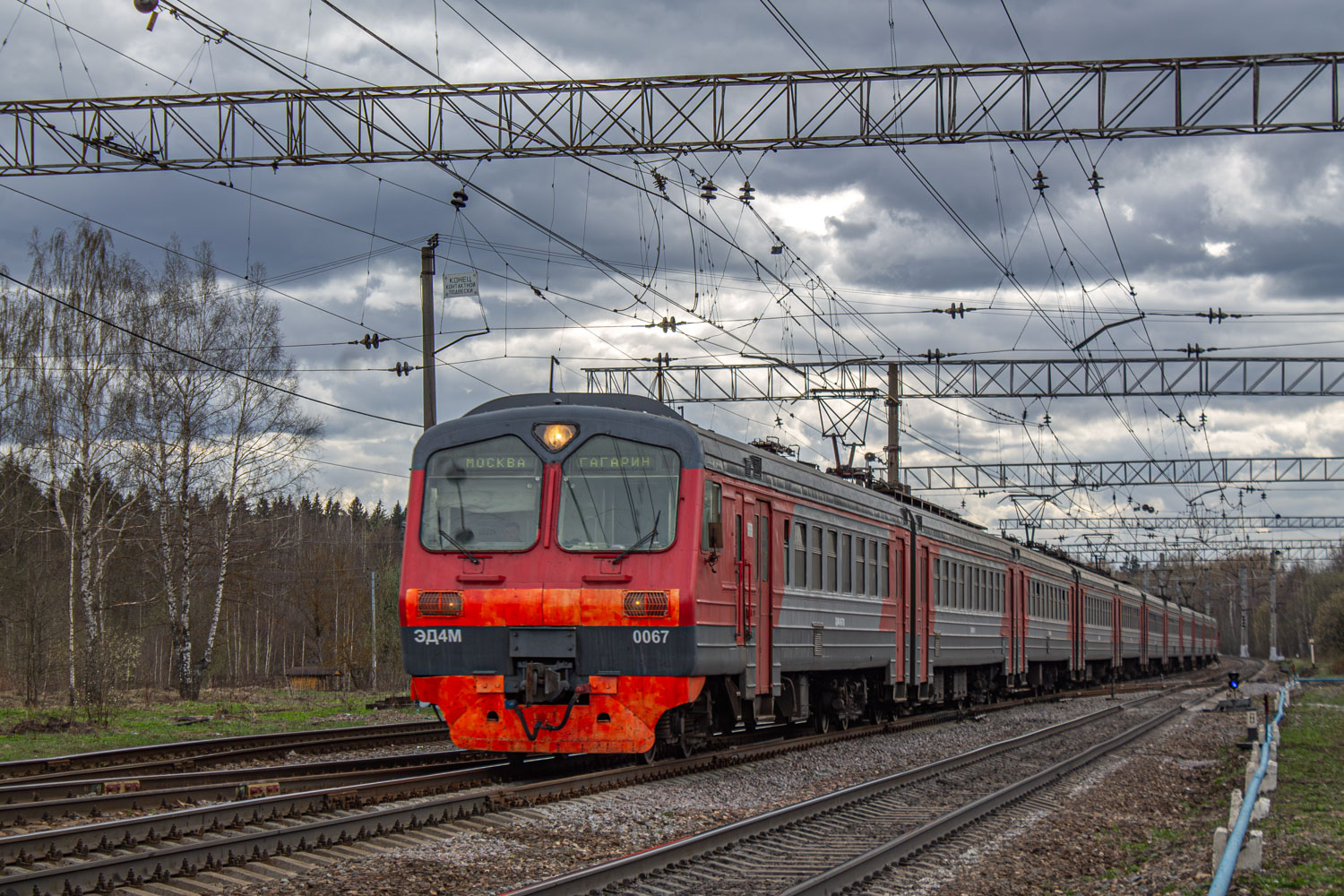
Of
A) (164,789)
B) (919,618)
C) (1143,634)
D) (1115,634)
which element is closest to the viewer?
(164,789)

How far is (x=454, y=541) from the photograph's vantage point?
12.7 m

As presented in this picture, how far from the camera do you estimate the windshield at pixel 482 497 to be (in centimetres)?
1263

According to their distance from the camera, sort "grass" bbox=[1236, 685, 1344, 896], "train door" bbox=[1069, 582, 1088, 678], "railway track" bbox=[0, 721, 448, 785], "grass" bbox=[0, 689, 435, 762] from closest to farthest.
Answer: "grass" bbox=[1236, 685, 1344, 896]
"railway track" bbox=[0, 721, 448, 785]
"grass" bbox=[0, 689, 435, 762]
"train door" bbox=[1069, 582, 1088, 678]

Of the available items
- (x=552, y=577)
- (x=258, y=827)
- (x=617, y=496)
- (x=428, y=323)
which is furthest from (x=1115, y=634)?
(x=258, y=827)

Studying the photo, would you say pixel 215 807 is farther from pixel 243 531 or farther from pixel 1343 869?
pixel 243 531

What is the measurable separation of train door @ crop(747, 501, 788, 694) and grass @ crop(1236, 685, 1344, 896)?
17.2 ft

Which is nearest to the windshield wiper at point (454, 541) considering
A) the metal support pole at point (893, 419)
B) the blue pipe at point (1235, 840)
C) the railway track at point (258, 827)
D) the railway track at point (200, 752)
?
the railway track at point (258, 827)

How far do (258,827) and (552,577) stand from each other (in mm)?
3924

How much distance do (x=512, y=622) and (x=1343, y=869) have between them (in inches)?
276

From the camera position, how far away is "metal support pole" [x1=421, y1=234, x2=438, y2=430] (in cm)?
2053

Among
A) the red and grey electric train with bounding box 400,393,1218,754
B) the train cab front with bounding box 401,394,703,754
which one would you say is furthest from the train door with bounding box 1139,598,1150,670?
the train cab front with bounding box 401,394,703,754

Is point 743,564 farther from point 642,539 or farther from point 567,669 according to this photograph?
point 567,669

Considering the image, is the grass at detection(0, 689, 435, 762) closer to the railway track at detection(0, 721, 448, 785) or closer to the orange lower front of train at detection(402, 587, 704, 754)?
the railway track at detection(0, 721, 448, 785)

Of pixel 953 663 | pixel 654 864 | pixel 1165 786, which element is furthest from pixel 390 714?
pixel 654 864
